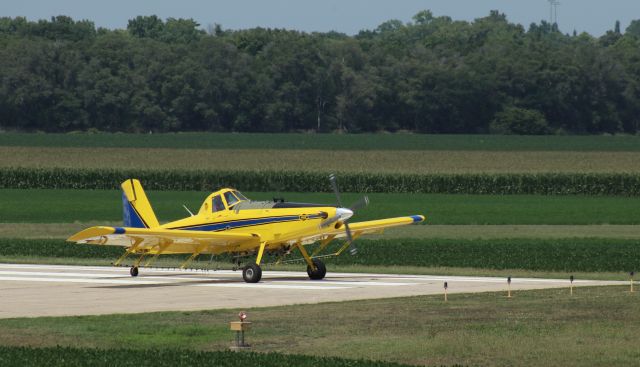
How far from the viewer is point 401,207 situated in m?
65.7

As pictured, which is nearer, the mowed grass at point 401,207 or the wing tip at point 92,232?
the wing tip at point 92,232

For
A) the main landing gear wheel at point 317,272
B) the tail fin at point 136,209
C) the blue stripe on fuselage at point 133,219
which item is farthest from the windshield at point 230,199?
the blue stripe on fuselage at point 133,219

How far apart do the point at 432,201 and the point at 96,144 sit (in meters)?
58.1

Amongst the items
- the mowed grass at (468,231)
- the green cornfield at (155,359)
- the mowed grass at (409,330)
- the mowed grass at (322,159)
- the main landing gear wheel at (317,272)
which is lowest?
the mowed grass at (322,159)

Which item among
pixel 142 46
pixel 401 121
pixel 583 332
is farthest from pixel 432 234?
pixel 142 46

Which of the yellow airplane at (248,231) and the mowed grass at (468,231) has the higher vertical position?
the yellow airplane at (248,231)

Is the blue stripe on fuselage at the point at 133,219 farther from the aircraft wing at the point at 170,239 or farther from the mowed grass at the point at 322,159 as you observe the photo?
the mowed grass at the point at 322,159

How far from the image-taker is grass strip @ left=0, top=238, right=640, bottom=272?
40625mm

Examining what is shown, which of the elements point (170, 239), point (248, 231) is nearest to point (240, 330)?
point (170, 239)

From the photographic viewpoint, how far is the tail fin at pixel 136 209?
129 feet

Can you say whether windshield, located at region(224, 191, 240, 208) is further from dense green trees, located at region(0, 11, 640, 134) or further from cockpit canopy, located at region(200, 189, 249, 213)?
dense green trees, located at region(0, 11, 640, 134)

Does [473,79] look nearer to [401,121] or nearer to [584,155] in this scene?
[401,121]

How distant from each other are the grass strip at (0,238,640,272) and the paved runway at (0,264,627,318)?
3633 millimetres

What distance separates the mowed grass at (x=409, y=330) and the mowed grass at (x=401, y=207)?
98.7 ft
